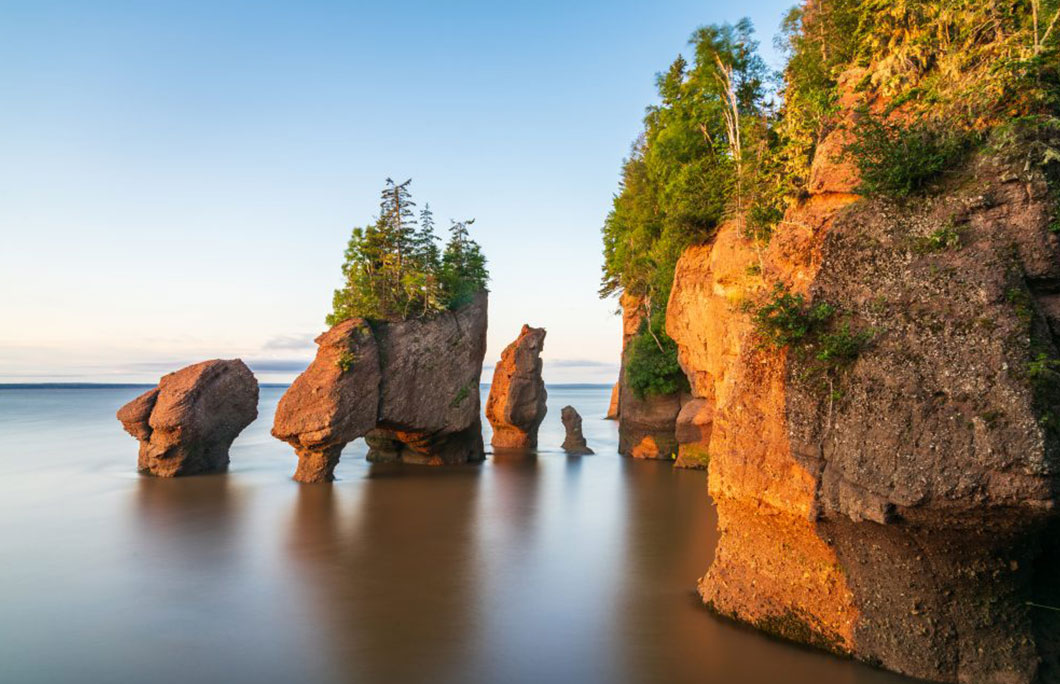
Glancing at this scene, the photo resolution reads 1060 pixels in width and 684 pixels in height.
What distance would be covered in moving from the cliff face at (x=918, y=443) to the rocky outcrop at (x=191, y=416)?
21.1 meters

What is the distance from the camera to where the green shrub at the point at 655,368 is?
27531 mm

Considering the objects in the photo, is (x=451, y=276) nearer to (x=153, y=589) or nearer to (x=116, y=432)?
(x=153, y=589)

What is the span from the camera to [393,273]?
24.6m

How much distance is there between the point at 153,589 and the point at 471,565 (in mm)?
6121

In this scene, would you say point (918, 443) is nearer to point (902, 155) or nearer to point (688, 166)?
point (902, 155)

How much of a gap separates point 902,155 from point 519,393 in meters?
25.9

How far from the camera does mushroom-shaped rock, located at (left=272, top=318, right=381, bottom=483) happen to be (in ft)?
69.0

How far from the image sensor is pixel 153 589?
11484 mm

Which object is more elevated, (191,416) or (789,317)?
(789,317)

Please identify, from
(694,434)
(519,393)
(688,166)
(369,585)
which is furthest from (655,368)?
(369,585)

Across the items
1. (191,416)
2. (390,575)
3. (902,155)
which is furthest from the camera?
(191,416)

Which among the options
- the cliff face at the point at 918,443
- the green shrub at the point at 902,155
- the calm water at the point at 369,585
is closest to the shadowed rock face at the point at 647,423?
the calm water at the point at 369,585

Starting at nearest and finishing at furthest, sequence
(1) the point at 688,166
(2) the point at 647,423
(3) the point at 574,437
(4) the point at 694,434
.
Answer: (1) the point at 688,166 → (4) the point at 694,434 → (2) the point at 647,423 → (3) the point at 574,437

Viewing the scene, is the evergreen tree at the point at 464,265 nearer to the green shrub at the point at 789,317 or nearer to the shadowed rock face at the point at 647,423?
the shadowed rock face at the point at 647,423
